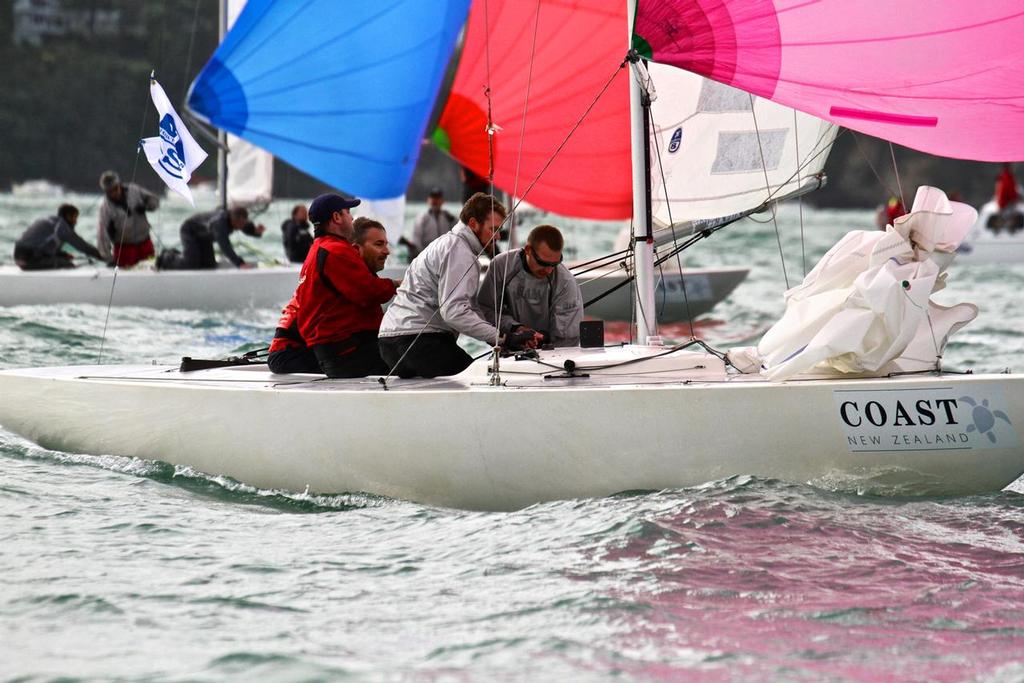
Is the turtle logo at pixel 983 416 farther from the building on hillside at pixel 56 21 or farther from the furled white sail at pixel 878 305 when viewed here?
the building on hillside at pixel 56 21

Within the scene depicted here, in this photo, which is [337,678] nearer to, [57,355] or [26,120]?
[57,355]

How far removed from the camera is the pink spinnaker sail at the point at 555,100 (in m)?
6.45

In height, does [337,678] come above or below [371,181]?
below

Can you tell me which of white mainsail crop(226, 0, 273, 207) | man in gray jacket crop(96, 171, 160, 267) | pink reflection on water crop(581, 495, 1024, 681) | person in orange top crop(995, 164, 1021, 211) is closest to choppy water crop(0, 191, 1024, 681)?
pink reflection on water crop(581, 495, 1024, 681)

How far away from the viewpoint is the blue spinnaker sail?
686 cm

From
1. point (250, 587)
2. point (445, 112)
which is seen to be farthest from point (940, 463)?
point (445, 112)

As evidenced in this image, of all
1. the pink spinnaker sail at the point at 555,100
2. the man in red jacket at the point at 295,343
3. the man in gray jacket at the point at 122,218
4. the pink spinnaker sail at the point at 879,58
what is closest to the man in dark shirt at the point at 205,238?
the man in gray jacket at the point at 122,218

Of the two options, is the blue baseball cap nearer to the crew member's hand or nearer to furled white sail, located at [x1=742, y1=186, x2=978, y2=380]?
the crew member's hand

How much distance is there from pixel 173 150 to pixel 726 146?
8.13ft

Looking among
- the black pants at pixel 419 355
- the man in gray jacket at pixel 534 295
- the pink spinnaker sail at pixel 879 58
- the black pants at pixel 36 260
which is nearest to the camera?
the pink spinnaker sail at pixel 879 58

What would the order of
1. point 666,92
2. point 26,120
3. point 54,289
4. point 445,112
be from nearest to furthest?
point 666,92, point 445,112, point 54,289, point 26,120

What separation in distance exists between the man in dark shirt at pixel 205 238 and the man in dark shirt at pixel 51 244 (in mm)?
701

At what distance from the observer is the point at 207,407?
4.94 meters

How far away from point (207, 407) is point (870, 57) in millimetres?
2596
